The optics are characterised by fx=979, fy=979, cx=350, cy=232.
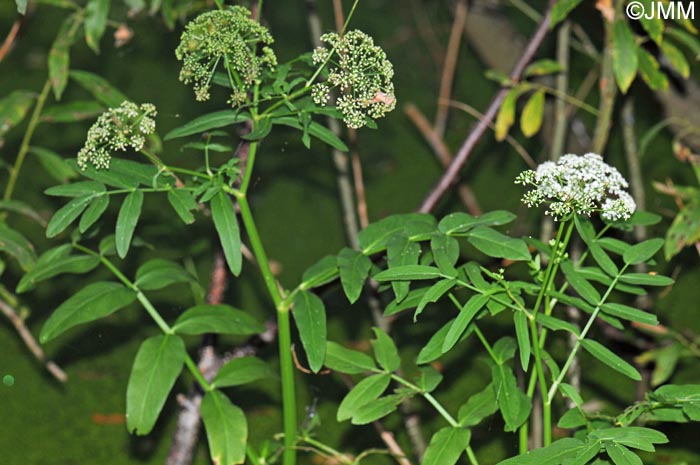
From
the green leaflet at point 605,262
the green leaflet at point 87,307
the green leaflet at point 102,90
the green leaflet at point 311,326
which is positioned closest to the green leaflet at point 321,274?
the green leaflet at point 311,326

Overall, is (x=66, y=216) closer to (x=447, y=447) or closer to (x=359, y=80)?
(x=359, y=80)

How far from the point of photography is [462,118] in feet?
9.61

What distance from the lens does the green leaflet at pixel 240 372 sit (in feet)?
4.49

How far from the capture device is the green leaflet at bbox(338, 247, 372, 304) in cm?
120

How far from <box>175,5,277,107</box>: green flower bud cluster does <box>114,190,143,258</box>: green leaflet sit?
Answer: 15cm

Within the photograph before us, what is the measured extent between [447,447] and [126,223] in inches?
18.8

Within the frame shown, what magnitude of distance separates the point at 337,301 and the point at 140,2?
693mm

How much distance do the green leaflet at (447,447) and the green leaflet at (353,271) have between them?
8.1 inches

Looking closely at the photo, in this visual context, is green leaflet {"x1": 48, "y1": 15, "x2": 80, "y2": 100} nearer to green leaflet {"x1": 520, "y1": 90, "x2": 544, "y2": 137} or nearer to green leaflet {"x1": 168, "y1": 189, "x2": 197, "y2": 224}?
green leaflet {"x1": 168, "y1": 189, "x2": 197, "y2": 224}

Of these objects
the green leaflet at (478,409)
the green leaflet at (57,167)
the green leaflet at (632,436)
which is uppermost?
the green leaflet at (632,436)

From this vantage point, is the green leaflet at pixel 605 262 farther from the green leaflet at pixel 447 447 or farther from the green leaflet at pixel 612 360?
the green leaflet at pixel 447 447

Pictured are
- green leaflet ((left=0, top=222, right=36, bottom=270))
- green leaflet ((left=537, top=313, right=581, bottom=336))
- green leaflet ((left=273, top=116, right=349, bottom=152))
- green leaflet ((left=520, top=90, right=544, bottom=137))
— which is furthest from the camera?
green leaflet ((left=520, top=90, right=544, bottom=137))

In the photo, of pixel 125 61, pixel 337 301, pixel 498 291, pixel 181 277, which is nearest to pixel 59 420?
pixel 337 301

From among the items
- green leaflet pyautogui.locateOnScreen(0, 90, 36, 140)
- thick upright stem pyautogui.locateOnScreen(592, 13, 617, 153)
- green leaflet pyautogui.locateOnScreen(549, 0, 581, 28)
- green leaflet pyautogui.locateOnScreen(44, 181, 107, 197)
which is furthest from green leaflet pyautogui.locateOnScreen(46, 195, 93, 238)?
thick upright stem pyautogui.locateOnScreen(592, 13, 617, 153)
